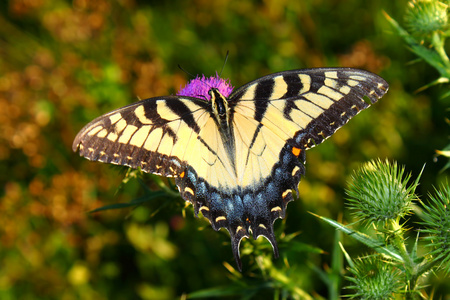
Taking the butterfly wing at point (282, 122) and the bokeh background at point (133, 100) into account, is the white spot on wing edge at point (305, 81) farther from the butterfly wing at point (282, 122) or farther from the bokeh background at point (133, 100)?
the bokeh background at point (133, 100)

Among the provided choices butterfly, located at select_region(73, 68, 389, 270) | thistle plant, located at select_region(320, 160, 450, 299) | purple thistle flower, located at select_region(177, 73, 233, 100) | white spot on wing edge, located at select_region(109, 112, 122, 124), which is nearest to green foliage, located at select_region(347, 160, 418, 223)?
thistle plant, located at select_region(320, 160, 450, 299)

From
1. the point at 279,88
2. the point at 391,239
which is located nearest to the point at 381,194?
the point at 391,239

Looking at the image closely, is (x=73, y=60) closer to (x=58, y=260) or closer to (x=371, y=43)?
(x=58, y=260)

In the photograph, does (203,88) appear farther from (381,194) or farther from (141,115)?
(381,194)

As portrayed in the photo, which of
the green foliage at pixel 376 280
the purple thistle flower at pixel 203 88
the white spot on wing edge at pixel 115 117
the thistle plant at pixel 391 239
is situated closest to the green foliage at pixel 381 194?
the thistle plant at pixel 391 239

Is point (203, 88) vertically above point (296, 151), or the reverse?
point (203, 88)

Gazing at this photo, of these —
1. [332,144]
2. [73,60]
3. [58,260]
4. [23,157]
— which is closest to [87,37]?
[73,60]
